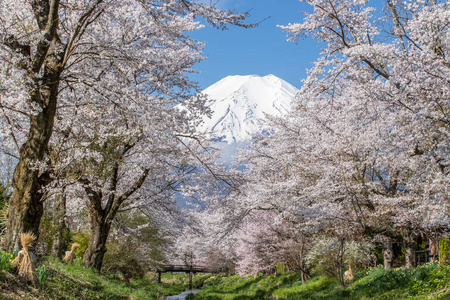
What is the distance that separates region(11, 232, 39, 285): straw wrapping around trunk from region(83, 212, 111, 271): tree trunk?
5462 mm

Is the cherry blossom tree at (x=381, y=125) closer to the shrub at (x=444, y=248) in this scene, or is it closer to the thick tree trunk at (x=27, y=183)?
the shrub at (x=444, y=248)

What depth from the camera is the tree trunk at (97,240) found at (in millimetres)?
11297

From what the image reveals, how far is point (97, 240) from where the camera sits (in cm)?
1156

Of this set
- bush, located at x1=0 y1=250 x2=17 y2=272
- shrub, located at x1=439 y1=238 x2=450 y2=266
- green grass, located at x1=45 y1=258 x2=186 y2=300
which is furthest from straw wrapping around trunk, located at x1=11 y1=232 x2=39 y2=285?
shrub, located at x1=439 y1=238 x2=450 y2=266

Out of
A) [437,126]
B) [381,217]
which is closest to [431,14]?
[437,126]

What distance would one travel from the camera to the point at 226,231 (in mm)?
15086

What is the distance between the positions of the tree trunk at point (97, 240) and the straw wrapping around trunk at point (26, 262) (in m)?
5.46

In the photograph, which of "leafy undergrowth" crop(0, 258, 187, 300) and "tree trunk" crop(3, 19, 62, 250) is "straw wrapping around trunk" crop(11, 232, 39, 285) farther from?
"tree trunk" crop(3, 19, 62, 250)

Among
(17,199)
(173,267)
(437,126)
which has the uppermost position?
(437,126)

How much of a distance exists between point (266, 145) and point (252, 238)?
17.4 feet

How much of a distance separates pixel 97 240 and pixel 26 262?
236 inches

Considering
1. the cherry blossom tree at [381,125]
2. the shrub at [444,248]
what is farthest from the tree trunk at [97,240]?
the shrub at [444,248]

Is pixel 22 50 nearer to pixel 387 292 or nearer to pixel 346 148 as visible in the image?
pixel 346 148

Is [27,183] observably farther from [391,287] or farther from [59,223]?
[391,287]
